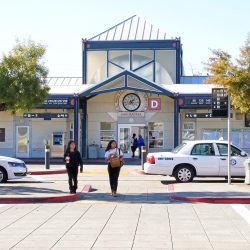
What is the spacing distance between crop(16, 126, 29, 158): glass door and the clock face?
6.45 m

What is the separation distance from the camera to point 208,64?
748 inches

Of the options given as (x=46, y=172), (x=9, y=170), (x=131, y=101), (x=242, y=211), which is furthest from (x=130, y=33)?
(x=242, y=211)

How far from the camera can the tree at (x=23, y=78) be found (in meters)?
19.7

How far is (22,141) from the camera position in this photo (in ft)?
124

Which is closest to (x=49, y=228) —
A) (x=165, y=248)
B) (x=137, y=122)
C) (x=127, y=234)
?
(x=127, y=234)

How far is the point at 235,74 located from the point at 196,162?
344 cm

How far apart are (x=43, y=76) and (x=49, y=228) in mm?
11565

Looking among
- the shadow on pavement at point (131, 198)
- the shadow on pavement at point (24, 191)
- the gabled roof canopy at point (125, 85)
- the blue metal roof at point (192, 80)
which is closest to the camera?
the shadow on pavement at point (131, 198)

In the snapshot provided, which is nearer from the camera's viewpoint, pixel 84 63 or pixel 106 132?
pixel 106 132

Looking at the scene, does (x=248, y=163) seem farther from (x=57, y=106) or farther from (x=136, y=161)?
(x=57, y=106)

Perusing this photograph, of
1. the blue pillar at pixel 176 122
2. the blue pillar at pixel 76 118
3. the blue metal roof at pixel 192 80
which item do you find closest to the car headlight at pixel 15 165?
the blue pillar at pixel 76 118

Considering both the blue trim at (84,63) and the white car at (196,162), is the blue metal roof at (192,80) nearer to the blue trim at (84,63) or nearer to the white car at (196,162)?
the blue trim at (84,63)

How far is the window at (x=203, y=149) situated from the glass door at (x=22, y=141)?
19485 millimetres

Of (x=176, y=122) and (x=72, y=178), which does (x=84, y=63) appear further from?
(x=72, y=178)
